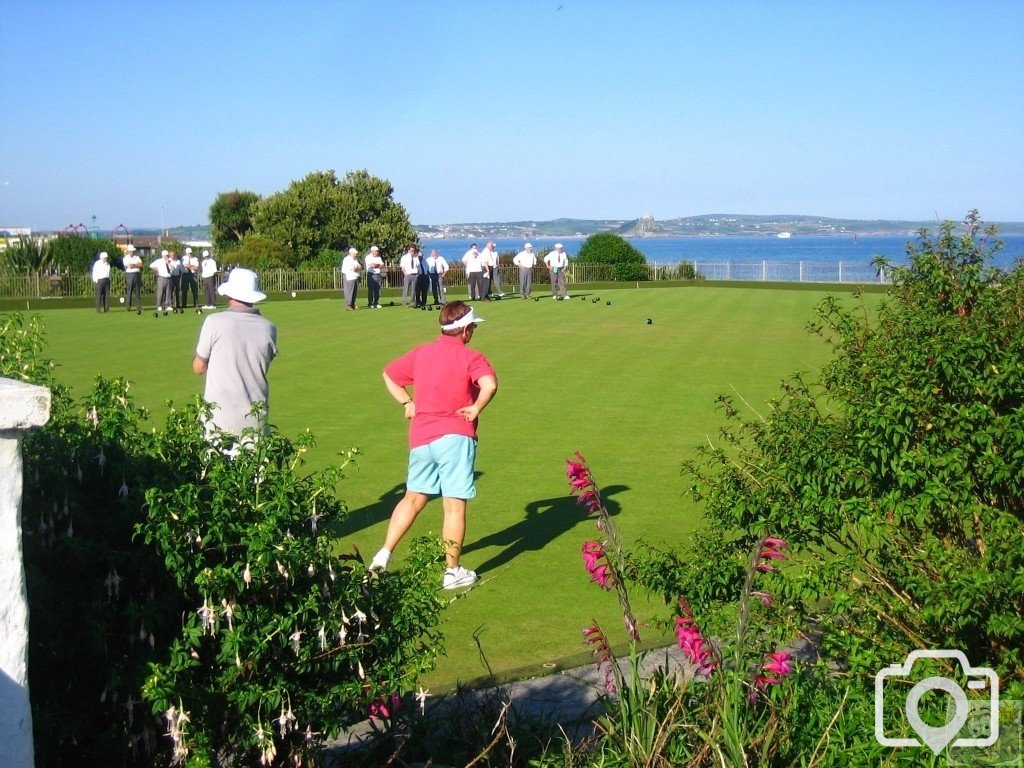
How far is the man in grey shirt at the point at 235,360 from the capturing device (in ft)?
27.3

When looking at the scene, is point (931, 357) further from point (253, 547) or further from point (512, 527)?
point (512, 527)

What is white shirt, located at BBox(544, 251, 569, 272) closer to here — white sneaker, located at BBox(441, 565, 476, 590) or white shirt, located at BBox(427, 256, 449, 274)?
white shirt, located at BBox(427, 256, 449, 274)

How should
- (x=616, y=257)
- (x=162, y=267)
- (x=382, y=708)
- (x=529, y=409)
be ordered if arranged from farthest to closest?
(x=616, y=257)
(x=162, y=267)
(x=529, y=409)
(x=382, y=708)

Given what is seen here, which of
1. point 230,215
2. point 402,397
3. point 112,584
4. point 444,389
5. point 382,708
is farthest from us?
point 230,215

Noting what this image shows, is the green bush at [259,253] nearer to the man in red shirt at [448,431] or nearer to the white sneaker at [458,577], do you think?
the man in red shirt at [448,431]

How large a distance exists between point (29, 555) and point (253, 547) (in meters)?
0.72

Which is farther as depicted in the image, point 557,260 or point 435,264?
point 557,260

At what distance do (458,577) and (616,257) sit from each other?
48912 mm

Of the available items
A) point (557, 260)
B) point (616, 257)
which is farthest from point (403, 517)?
point (616, 257)

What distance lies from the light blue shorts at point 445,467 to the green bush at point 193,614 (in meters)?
3.77

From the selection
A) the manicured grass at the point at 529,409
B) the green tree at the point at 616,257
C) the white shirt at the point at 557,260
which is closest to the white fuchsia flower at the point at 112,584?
the manicured grass at the point at 529,409

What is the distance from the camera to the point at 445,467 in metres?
8.18

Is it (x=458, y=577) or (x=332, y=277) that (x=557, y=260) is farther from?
(x=458, y=577)

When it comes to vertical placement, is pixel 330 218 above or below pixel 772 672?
above
